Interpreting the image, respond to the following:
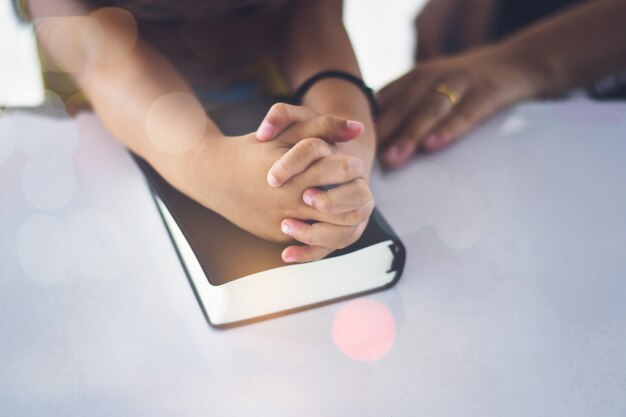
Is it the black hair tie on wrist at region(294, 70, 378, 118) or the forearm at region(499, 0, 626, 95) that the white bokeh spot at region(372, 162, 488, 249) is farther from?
the forearm at region(499, 0, 626, 95)

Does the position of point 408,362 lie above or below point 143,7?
below

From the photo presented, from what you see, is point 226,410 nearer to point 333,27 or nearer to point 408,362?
point 408,362

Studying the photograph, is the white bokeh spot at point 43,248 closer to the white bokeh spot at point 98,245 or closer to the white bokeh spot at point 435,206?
the white bokeh spot at point 98,245

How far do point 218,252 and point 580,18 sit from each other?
2.04 feet

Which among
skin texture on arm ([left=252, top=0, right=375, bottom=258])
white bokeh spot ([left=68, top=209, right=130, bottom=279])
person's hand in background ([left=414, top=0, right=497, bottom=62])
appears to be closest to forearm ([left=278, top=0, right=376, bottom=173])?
skin texture on arm ([left=252, top=0, right=375, bottom=258])

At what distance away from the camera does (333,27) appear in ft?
2.01

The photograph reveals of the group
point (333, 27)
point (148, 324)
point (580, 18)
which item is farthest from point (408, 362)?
point (580, 18)

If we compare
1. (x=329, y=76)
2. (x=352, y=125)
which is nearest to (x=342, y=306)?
(x=352, y=125)

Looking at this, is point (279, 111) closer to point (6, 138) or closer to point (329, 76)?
point (329, 76)

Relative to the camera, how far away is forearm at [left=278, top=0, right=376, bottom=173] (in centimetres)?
54

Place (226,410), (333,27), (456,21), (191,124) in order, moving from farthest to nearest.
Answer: (456,21)
(333,27)
(191,124)
(226,410)

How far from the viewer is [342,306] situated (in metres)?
0.44

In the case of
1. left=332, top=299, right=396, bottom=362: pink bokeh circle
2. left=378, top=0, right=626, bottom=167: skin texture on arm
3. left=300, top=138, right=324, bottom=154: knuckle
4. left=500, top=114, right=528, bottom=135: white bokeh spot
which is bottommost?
left=500, top=114, right=528, bottom=135: white bokeh spot

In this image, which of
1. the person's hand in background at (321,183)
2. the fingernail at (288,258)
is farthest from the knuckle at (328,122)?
the fingernail at (288,258)
